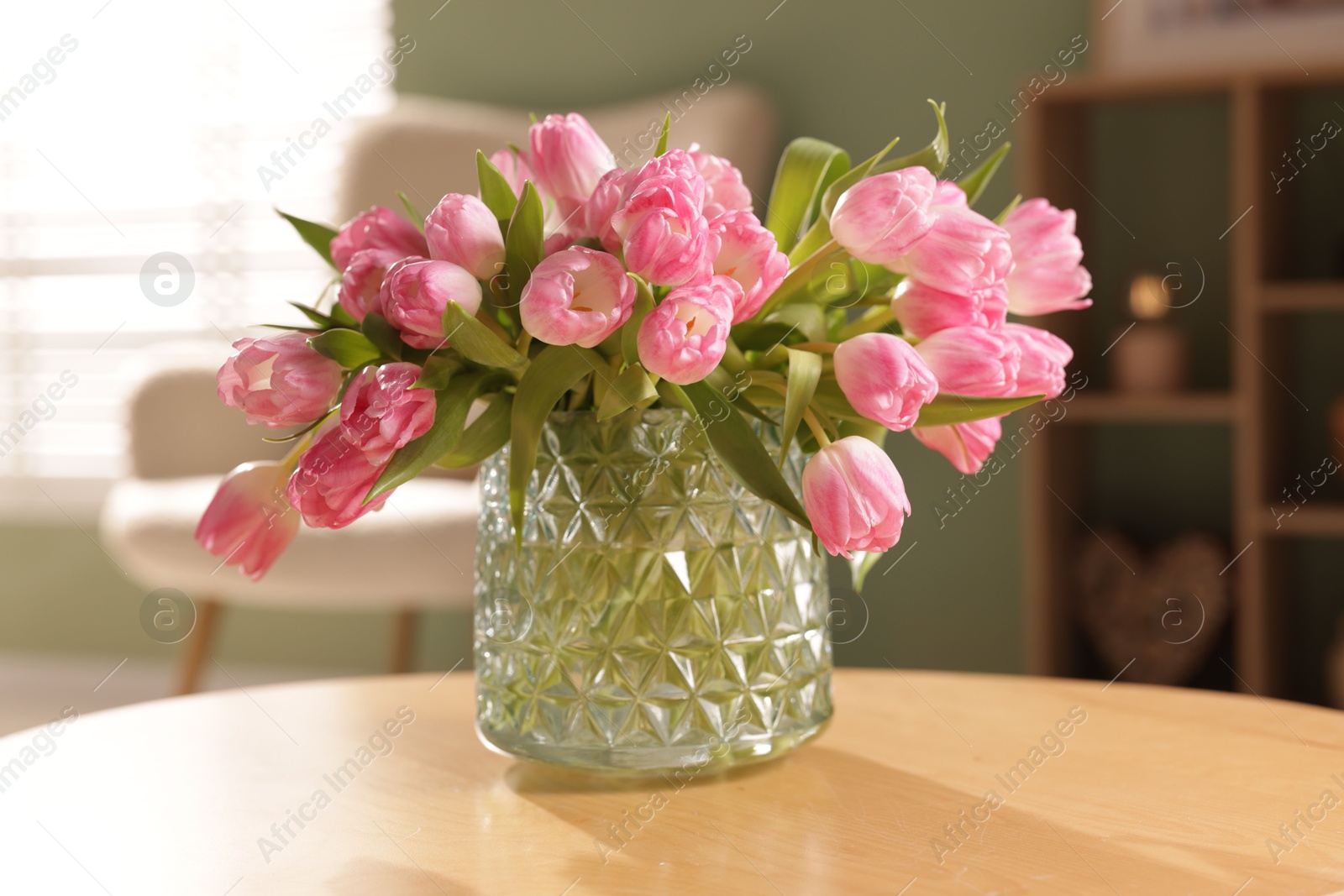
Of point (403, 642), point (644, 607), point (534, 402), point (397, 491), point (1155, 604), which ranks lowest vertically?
point (403, 642)

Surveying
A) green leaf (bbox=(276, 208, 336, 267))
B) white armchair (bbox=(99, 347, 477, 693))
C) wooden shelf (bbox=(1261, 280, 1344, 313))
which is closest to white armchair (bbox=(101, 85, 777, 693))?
white armchair (bbox=(99, 347, 477, 693))

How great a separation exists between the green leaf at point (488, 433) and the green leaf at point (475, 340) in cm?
3

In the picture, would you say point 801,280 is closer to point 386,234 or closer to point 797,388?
point 797,388

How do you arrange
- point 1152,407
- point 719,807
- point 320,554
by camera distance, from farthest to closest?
point 1152,407 → point 320,554 → point 719,807

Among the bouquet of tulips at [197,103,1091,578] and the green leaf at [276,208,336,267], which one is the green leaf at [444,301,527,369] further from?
the green leaf at [276,208,336,267]

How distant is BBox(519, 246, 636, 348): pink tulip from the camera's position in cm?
56

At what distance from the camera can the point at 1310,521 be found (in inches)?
69.2

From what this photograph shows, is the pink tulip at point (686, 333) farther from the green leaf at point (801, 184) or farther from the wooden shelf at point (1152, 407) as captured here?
the wooden shelf at point (1152, 407)

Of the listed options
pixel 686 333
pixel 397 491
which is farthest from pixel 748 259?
pixel 397 491

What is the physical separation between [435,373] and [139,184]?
249 cm

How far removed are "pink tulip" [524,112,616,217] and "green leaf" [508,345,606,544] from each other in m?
0.10

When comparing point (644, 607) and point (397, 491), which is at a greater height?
point (644, 607)

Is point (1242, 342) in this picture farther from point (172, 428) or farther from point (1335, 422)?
Result: point (172, 428)

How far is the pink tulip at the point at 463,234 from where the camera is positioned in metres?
0.60
